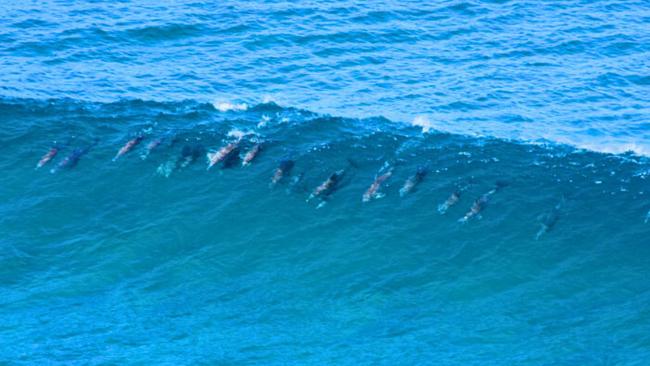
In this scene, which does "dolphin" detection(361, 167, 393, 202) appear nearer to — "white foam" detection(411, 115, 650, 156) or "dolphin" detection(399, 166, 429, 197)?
"dolphin" detection(399, 166, 429, 197)

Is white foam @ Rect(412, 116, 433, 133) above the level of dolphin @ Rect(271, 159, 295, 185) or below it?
above

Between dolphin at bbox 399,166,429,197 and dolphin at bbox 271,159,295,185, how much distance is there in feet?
32.2

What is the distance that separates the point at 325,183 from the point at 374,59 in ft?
85.1

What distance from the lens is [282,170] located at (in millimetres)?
87000

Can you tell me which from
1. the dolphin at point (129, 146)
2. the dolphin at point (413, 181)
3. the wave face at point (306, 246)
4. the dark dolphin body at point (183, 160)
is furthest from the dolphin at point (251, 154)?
the dolphin at point (413, 181)

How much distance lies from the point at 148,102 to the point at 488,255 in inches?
1486

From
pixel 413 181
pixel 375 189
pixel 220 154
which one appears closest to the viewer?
pixel 375 189

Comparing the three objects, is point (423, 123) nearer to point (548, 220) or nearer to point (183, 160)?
point (548, 220)

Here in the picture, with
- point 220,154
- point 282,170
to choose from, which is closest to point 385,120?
point 282,170

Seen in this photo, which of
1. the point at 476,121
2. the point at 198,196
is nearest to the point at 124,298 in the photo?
the point at 198,196

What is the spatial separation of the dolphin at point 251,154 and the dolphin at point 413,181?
13.5 meters

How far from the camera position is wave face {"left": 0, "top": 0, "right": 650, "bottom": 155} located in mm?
97188

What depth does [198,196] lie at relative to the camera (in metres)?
84.8

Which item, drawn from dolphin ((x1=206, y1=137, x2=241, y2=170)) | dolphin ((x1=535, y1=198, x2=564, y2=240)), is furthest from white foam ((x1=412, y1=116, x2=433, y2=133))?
dolphin ((x1=206, y1=137, x2=241, y2=170))
